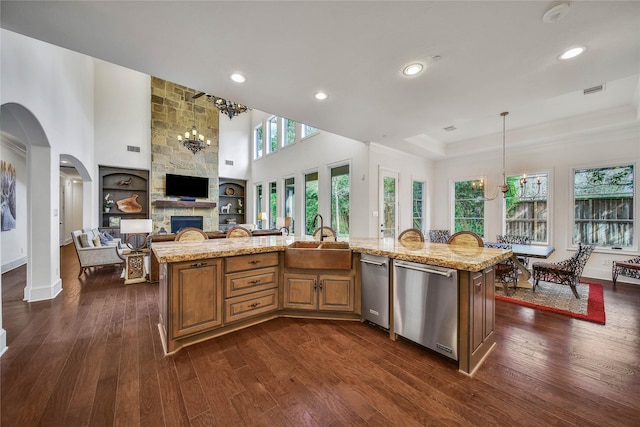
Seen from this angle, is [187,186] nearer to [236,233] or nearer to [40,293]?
[40,293]

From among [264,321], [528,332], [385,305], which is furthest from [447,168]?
[264,321]

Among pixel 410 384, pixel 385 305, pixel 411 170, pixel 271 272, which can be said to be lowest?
pixel 410 384

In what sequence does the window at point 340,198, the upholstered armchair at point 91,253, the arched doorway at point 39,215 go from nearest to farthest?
1. the arched doorway at point 39,215
2. the upholstered armchair at point 91,253
3. the window at point 340,198

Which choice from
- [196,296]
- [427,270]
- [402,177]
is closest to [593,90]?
[402,177]

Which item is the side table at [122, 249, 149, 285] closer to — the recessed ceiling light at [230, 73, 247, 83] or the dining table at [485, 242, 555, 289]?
the recessed ceiling light at [230, 73, 247, 83]

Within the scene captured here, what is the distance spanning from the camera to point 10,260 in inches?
207

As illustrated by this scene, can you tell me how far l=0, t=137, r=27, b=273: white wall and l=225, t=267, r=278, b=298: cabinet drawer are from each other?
6.00m

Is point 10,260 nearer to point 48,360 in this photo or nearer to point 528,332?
point 48,360

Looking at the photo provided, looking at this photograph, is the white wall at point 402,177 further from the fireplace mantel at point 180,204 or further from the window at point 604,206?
the fireplace mantel at point 180,204

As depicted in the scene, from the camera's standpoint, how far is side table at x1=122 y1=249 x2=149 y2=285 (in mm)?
4539

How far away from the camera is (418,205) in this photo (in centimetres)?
705

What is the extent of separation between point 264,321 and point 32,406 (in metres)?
1.77

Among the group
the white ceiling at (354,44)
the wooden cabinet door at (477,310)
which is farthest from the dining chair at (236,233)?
the wooden cabinet door at (477,310)

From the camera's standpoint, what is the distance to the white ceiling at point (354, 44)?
1.79 m
